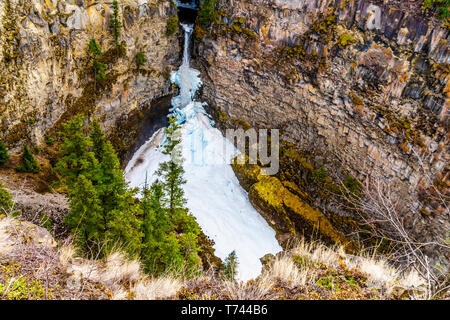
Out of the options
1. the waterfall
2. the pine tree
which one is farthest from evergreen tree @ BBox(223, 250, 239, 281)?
the pine tree

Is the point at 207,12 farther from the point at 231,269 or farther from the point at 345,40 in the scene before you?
the point at 231,269

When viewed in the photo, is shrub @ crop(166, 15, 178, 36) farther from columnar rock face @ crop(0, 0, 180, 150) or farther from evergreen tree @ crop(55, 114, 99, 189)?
evergreen tree @ crop(55, 114, 99, 189)

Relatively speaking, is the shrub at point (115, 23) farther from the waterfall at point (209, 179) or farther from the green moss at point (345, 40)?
the green moss at point (345, 40)

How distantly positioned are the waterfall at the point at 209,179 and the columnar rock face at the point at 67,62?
4.07 metres

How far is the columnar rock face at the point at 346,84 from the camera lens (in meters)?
19.5

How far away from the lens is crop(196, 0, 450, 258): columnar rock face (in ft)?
64.1

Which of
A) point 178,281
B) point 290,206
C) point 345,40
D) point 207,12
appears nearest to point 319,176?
point 290,206

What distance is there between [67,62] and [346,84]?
21.0m

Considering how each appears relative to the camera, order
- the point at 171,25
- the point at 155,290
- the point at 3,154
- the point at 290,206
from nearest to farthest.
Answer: the point at 155,290 → the point at 3,154 → the point at 290,206 → the point at 171,25

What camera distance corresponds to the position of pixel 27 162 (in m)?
17.7

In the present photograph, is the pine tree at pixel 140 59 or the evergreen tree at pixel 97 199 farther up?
the pine tree at pixel 140 59

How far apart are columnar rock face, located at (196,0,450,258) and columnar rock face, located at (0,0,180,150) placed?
22.3ft

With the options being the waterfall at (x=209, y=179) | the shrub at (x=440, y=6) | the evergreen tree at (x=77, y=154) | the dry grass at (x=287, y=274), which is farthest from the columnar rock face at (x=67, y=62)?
the shrub at (x=440, y=6)
